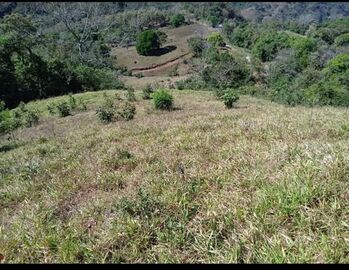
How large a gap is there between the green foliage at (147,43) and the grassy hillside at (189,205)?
65.0 m

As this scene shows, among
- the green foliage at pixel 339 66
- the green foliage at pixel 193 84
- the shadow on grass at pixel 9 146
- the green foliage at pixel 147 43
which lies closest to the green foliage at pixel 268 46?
the green foliage at pixel 147 43

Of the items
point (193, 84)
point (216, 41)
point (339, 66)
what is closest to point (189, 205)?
point (193, 84)

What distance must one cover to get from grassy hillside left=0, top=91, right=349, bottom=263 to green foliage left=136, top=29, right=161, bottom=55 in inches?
2559

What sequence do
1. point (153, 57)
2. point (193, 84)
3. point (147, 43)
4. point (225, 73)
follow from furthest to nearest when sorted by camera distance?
point (147, 43) < point (153, 57) < point (225, 73) < point (193, 84)

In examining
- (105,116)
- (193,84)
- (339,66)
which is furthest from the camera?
(339,66)

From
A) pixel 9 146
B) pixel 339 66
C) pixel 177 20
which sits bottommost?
pixel 177 20

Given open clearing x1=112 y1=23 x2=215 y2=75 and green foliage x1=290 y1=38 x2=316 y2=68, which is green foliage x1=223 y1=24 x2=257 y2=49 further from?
green foliage x1=290 y1=38 x2=316 y2=68

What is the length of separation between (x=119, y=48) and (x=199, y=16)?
4460 cm

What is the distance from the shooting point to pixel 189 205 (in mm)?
4887

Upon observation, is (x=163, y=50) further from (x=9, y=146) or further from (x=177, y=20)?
(x=9, y=146)

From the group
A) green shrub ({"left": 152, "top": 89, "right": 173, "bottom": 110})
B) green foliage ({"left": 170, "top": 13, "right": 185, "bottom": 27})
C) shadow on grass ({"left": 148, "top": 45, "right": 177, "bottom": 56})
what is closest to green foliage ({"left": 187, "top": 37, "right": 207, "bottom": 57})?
shadow on grass ({"left": 148, "top": 45, "right": 177, "bottom": 56})

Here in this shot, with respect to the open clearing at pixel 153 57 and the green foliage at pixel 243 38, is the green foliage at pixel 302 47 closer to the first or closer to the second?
the green foliage at pixel 243 38

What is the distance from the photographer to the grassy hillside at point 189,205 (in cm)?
388

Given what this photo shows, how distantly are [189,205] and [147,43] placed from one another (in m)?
68.4
